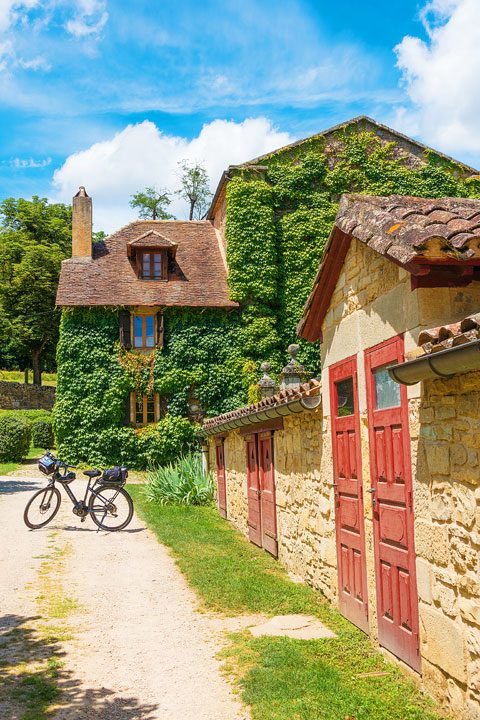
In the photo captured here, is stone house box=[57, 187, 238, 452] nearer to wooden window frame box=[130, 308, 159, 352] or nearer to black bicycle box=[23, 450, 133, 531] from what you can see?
wooden window frame box=[130, 308, 159, 352]

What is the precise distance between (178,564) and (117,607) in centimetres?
215

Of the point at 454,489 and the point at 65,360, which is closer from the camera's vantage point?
the point at 454,489

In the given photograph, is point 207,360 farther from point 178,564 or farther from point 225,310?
point 178,564

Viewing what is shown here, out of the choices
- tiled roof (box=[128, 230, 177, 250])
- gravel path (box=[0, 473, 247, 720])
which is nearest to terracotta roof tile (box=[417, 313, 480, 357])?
gravel path (box=[0, 473, 247, 720])

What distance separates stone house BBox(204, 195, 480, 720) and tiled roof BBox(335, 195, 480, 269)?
14mm

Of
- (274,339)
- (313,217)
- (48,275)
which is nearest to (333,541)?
(274,339)

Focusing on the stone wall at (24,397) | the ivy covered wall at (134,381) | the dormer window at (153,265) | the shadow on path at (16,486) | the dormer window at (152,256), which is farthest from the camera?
the stone wall at (24,397)

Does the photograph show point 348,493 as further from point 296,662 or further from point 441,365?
point 441,365

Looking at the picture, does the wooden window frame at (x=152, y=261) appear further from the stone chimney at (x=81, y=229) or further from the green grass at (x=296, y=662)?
the green grass at (x=296, y=662)

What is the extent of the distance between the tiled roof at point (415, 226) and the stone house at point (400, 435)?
0.01 m

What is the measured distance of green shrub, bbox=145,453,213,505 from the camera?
15867 mm

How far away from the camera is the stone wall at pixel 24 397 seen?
1293 inches

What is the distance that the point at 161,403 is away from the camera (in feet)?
76.5

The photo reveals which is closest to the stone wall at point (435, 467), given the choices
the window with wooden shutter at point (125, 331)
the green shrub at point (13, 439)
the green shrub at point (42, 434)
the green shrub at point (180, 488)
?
the green shrub at point (180, 488)
